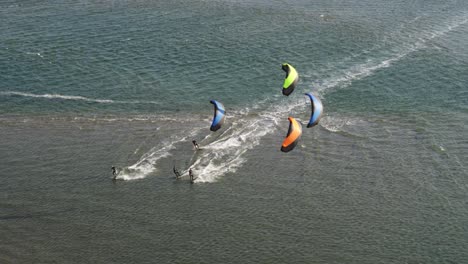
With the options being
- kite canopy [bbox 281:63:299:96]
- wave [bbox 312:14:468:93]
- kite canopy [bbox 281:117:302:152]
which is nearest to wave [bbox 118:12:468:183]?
wave [bbox 312:14:468:93]

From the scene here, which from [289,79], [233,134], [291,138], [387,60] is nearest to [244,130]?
[233,134]

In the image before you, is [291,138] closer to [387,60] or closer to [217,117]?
[217,117]

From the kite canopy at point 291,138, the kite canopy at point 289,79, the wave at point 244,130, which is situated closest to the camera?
the kite canopy at point 291,138

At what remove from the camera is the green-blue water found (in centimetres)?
4988

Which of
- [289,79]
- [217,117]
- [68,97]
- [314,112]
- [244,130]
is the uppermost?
[289,79]

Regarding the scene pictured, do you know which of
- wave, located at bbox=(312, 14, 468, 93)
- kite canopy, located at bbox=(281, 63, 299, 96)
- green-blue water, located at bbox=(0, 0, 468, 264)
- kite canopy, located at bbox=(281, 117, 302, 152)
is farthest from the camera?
wave, located at bbox=(312, 14, 468, 93)

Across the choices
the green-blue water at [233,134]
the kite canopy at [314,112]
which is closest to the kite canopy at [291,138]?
the kite canopy at [314,112]

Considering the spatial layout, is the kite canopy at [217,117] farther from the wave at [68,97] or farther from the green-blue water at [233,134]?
the wave at [68,97]

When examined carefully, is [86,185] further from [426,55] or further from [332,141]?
[426,55]

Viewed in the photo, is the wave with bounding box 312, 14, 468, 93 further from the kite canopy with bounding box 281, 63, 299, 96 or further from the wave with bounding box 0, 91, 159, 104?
the wave with bounding box 0, 91, 159, 104

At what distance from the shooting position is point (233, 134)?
65062 millimetres

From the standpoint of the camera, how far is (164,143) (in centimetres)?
6341

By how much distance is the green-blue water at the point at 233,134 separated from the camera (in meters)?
49.9

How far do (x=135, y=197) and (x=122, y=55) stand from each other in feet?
112
